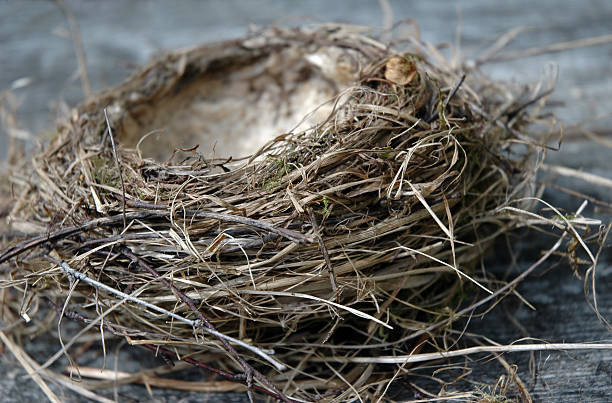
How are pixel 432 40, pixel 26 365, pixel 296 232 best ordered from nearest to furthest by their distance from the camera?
pixel 296 232 → pixel 26 365 → pixel 432 40

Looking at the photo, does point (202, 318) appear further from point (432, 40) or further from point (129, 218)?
point (432, 40)

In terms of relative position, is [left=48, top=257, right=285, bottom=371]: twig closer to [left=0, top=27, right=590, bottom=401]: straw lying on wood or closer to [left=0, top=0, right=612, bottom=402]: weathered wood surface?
[left=0, top=27, right=590, bottom=401]: straw lying on wood

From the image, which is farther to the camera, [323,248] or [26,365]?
[26,365]

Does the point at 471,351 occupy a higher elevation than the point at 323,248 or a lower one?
lower

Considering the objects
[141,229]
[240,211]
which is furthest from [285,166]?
[141,229]

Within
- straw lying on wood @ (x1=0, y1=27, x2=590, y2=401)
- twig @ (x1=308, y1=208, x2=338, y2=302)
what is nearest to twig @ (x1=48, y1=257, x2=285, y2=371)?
straw lying on wood @ (x1=0, y1=27, x2=590, y2=401)

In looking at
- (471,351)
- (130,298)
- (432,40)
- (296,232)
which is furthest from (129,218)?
(432,40)

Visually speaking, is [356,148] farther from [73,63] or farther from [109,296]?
[73,63]
